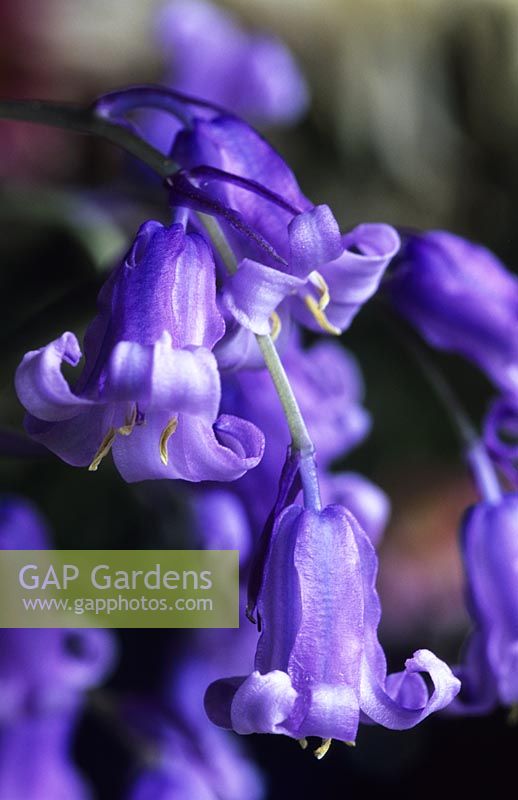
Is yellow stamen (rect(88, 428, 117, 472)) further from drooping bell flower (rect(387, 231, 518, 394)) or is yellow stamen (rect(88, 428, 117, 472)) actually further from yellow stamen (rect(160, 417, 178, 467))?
drooping bell flower (rect(387, 231, 518, 394))

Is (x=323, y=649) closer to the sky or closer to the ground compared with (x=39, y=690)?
closer to the sky

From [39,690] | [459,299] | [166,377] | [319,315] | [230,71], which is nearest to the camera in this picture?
[166,377]

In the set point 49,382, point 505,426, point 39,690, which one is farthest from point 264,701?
point 39,690

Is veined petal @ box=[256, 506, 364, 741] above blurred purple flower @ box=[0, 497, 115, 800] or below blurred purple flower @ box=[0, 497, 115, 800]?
above

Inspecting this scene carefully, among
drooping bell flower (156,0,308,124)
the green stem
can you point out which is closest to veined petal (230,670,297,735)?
the green stem

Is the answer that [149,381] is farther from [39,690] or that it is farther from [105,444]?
[39,690]

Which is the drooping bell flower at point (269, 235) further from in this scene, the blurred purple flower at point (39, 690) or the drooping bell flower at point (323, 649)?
the blurred purple flower at point (39, 690)

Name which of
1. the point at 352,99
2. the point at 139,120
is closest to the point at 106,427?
the point at 139,120

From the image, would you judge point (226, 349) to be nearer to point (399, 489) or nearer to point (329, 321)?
point (329, 321)
